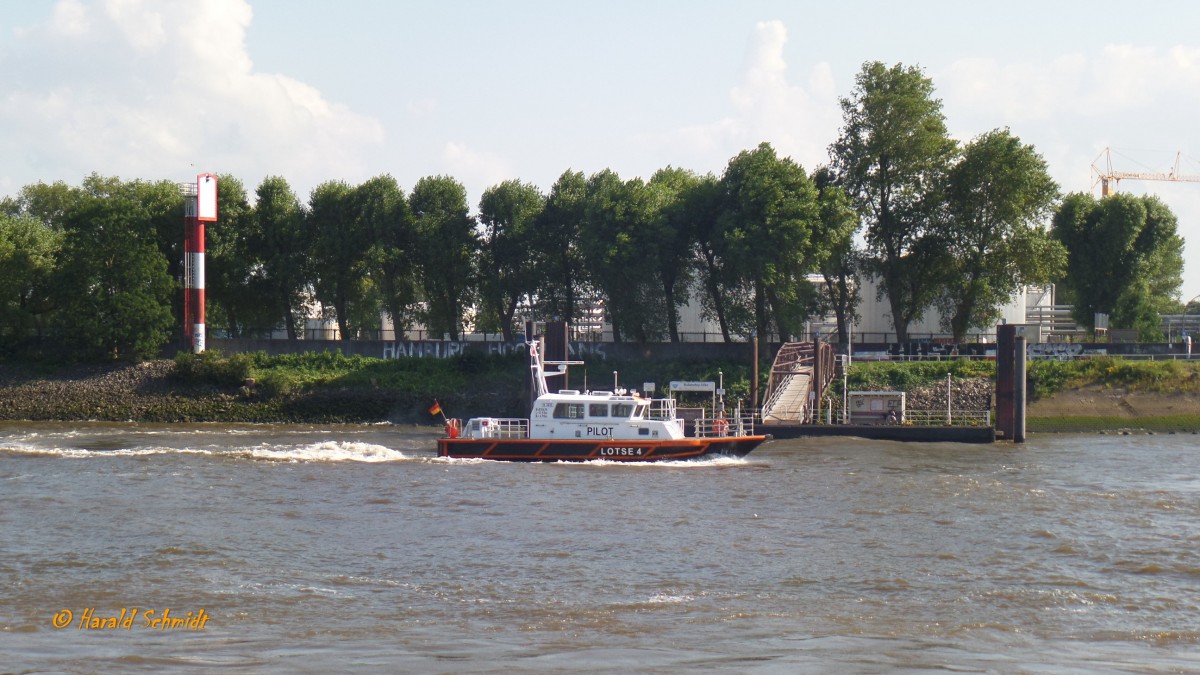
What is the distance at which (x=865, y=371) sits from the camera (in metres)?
61.1

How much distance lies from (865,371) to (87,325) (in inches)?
1615

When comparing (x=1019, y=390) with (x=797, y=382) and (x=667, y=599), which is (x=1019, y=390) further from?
(x=667, y=599)

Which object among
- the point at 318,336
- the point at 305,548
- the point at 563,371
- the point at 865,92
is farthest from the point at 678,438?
the point at 318,336

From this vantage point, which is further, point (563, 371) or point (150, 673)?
point (563, 371)

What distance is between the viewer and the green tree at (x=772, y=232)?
64.1 meters

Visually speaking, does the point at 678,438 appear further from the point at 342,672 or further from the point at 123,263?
the point at 123,263

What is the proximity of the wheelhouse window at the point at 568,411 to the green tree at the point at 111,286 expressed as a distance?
32.7 metres

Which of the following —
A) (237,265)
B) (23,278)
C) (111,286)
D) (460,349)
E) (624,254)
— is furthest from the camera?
(237,265)

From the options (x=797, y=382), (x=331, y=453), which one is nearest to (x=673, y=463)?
(x=331, y=453)

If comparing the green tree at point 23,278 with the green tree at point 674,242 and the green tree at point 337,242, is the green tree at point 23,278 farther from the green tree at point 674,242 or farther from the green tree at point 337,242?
the green tree at point 674,242

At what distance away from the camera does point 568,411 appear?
138 feet

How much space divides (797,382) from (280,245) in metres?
32.6

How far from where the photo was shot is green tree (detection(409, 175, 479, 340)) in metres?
70.8

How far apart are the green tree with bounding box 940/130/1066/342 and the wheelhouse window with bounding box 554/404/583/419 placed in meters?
34.0
